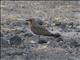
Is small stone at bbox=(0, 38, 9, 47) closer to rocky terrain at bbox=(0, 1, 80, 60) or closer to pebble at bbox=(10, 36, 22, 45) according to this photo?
rocky terrain at bbox=(0, 1, 80, 60)

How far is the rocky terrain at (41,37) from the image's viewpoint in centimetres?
1009

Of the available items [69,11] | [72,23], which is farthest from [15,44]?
[69,11]

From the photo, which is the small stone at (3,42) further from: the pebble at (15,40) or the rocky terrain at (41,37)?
the pebble at (15,40)

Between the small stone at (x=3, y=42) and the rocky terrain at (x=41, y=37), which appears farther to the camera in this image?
the small stone at (x=3, y=42)

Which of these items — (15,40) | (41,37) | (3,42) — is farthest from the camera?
(41,37)

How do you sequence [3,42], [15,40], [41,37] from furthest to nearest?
1. [41,37]
2. [15,40]
3. [3,42]

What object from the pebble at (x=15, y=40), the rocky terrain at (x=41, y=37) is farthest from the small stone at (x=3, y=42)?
the pebble at (x=15, y=40)

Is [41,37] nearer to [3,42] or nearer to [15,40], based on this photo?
[15,40]

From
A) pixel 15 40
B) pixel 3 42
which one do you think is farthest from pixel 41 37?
pixel 3 42

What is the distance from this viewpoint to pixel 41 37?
11.7m

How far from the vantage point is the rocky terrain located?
10.1m

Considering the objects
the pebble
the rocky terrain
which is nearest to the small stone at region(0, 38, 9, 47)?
the rocky terrain

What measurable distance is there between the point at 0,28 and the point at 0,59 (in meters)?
4.02

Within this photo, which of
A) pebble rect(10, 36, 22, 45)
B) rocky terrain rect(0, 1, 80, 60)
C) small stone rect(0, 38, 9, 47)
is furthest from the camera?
pebble rect(10, 36, 22, 45)
